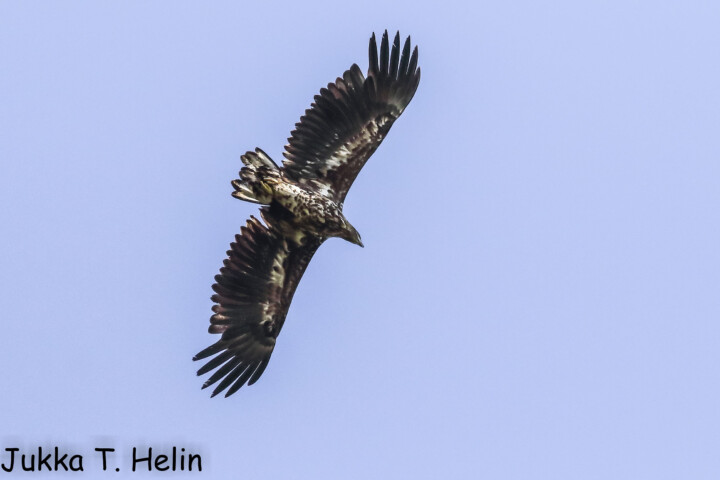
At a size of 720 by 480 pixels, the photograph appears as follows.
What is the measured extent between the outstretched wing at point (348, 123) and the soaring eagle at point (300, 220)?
13mm

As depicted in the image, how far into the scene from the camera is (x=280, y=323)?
19844mm

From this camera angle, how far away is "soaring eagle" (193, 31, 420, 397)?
19359mm

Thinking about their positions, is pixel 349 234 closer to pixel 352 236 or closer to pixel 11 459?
pixel 352 236

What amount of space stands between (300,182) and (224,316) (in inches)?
82.0

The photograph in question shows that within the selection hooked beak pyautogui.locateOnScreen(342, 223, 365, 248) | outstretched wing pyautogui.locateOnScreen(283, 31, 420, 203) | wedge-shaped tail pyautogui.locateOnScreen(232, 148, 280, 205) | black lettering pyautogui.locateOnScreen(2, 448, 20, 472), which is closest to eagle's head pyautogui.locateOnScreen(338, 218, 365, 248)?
hooked beak pyautogui.locateOnScreen(342, 223, 365, 248)

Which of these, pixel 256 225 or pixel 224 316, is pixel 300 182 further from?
pixel 224 316

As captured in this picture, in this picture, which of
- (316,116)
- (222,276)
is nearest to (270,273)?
(222,276)

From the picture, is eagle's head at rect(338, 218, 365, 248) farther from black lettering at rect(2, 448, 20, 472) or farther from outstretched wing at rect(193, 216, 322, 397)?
black lettering at rect(2, 448, 20, 472)

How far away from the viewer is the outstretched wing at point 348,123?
19391 millimetres

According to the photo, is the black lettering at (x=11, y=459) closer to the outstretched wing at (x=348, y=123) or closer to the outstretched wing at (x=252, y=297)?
the outstretched wing at (x=252, y=297)

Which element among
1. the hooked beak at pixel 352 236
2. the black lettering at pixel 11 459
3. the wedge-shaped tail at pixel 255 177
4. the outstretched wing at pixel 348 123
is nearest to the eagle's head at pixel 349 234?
the hooked beak at pixel 352 236

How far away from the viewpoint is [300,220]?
1914cm

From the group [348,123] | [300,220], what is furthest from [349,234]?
[348,123]

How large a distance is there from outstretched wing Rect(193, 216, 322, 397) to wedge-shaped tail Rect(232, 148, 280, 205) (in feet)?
2.72
